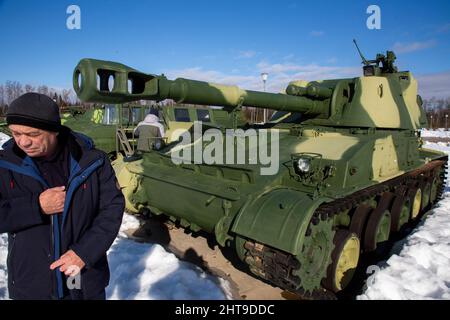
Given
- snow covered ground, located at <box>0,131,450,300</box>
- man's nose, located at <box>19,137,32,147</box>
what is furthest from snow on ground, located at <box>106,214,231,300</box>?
man's nose, located at <box>19,137,32,147</box>

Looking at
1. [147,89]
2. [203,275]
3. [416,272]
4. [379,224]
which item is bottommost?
[203,275]

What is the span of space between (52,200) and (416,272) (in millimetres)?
3854

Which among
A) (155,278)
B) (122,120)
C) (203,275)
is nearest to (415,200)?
(203,275)

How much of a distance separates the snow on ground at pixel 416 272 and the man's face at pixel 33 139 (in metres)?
3.23

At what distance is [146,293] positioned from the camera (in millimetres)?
3814

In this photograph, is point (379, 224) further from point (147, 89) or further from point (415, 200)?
point (147, 89)

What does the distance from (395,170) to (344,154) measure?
1.61 m

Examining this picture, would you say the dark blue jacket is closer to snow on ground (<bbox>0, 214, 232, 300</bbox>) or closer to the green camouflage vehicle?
the green camouflage vehicle

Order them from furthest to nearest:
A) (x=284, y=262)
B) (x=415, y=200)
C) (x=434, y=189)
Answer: (x=434, y=189) < (x=415, y=200) < (x=284, y=262)

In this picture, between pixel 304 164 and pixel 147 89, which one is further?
pixel 304 164

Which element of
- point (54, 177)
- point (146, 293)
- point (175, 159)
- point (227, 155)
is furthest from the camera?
point (175, 159)

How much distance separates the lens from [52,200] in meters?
2.03
